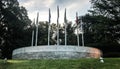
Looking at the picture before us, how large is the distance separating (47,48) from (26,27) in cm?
2519

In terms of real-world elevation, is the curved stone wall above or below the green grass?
above

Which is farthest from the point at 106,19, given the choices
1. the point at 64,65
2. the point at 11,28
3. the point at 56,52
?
the point at 64,65

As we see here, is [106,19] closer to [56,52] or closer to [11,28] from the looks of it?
[56,52]

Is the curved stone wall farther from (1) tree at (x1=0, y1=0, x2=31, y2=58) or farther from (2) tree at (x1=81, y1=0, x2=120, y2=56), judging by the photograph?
(1) tree at (x1=0, y1=0, x2=31, y2=58)

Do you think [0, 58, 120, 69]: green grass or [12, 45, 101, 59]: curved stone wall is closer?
[0, 58, 120, 69]: green grass

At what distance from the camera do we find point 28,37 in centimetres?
5822

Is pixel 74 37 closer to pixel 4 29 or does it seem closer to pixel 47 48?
pixel 4 29

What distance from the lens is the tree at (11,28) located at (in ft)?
184

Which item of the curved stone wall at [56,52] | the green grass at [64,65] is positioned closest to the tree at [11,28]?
the curved stone wall at [56,52]

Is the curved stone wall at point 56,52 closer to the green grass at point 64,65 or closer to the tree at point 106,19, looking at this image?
the green grass at point 64,65

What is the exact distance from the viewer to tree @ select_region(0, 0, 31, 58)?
56000mm

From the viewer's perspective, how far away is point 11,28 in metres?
56.5

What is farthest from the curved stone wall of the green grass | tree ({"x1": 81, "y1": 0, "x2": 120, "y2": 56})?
tree ({"x1": 81, "y1": 0, "x2": 120, "y2": 56})

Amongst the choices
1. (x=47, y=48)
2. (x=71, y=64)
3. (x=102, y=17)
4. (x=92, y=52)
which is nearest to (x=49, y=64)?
(x=71, y=64)
